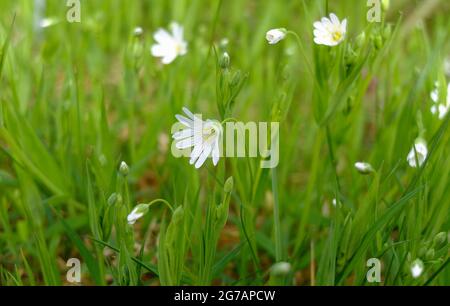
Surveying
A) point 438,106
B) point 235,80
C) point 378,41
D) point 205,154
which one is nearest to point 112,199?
point 205,154

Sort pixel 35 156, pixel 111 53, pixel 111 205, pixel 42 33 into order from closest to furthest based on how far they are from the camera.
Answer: pixel 111 205 < pixel 35 156 < pixel 42 33 < pixel 111 53

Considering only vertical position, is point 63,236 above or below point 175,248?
below

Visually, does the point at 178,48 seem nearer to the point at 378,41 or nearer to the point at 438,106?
the point at 378,41

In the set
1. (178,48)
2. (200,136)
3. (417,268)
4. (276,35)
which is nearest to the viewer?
(417,268)

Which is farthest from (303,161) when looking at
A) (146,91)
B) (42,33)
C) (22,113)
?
(42,33)

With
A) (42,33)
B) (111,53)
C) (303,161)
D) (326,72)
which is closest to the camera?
(326,72)

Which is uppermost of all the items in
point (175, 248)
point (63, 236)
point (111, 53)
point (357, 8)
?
point (357, 8)

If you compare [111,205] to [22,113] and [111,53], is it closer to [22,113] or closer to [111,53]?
[22,113]
